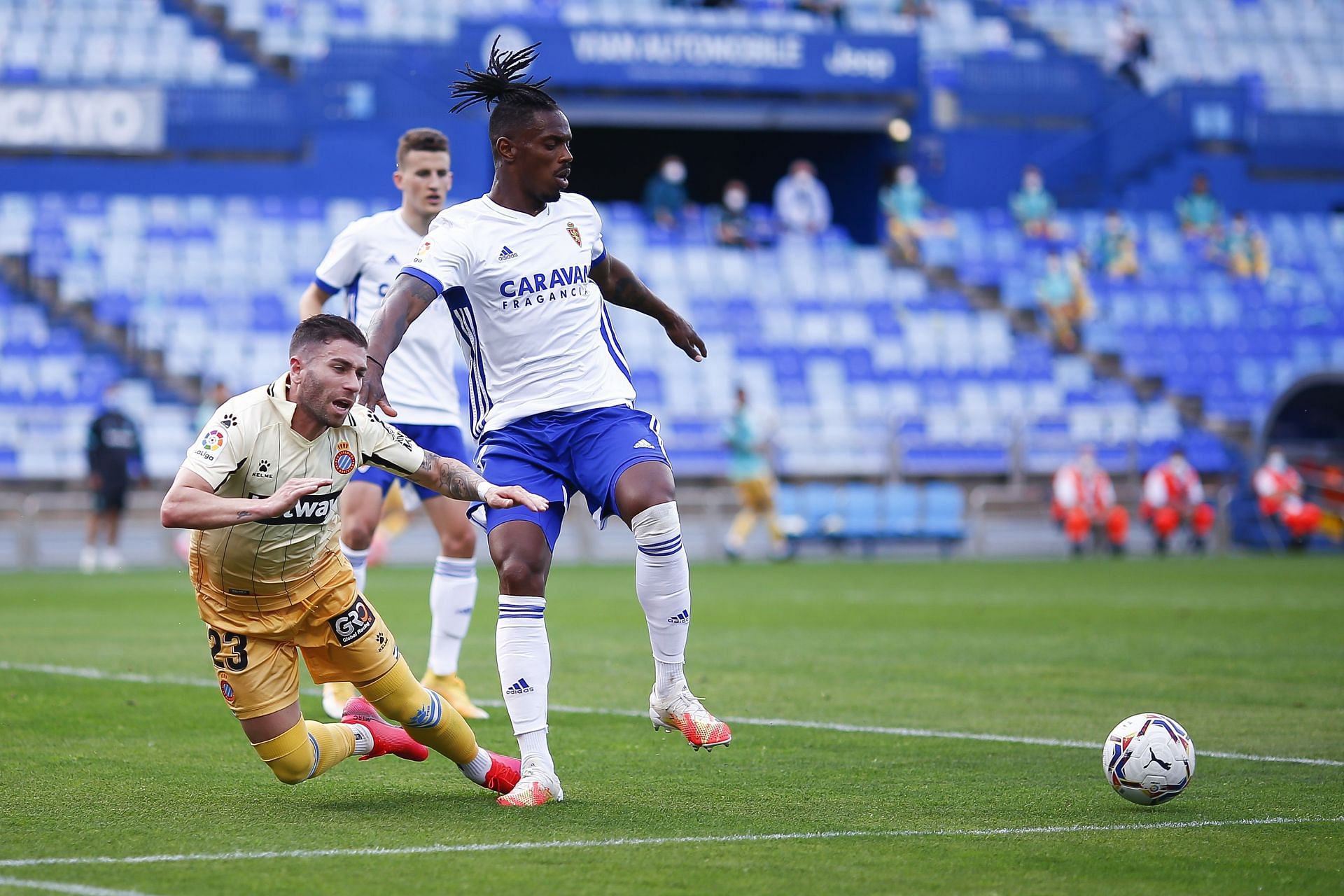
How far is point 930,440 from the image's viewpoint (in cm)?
2414

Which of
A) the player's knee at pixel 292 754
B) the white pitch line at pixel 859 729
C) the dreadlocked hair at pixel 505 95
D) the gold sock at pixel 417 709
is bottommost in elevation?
the white pitch line at pixel 859 729

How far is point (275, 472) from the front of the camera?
5.39 m

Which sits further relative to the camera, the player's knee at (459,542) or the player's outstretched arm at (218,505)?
the player's knee at (459,542)

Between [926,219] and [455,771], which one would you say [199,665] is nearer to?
[455,771]

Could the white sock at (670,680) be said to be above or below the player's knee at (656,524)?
below

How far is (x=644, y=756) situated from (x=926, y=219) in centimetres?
2446

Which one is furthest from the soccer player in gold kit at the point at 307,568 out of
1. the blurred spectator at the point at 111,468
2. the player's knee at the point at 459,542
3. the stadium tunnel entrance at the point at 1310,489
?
the stadium tunnel entrance at the point at 1310,489

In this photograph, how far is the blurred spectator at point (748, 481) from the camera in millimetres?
21391

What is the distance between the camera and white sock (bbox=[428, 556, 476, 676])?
815 cm

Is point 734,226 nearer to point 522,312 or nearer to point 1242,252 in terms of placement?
point 1242,252

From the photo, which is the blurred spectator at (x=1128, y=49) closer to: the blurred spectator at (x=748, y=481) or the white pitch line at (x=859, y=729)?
the blurred spectator at (x=748, y=481)

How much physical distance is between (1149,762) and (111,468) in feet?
52.9

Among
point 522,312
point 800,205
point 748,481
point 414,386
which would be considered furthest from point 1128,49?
point 522,312

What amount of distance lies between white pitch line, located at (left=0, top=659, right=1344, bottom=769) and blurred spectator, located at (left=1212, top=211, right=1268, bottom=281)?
24716mm
